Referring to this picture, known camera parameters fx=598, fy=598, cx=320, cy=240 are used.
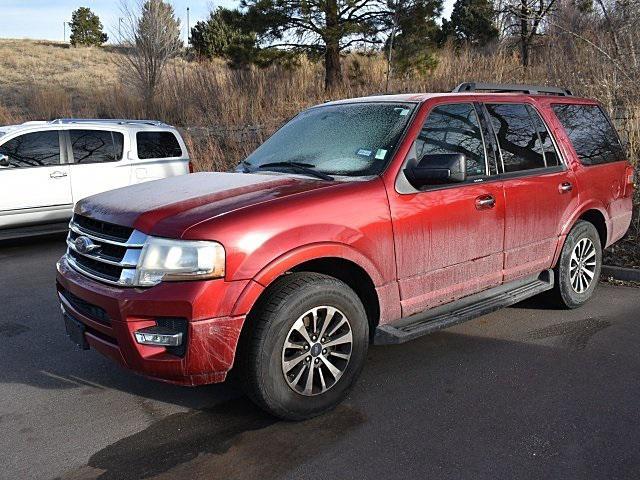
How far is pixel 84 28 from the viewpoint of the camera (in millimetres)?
50250

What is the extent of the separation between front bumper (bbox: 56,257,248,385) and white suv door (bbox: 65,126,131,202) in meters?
6.09

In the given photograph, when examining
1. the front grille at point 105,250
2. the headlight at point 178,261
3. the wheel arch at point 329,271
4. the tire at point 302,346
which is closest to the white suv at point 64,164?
the front grille at point 105,250

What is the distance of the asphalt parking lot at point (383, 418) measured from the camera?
2979 millimetres

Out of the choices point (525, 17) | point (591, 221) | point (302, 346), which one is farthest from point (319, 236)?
point (525, 17)

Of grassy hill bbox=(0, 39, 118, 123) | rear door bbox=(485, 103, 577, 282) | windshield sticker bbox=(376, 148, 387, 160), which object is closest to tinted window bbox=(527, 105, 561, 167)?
rear door bbox=(485, 103, 577, 282)

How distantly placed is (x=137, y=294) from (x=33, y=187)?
20.4 feet

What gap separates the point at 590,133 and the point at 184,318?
414cm

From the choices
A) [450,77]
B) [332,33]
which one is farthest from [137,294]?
[332,33]

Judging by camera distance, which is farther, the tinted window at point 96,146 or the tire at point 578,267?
the tinted window at point 96,146

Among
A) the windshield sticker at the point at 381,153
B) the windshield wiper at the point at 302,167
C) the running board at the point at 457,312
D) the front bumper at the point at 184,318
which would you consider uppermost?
the windshield sticker at the point at 381,153

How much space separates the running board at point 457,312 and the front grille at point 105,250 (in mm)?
1549

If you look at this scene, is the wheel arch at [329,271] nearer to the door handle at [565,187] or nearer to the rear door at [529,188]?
the rear door at [529,188]

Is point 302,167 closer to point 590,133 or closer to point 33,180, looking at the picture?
point 590,133

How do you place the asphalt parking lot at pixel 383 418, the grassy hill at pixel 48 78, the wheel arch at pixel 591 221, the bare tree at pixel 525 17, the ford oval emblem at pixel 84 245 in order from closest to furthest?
the asphalt parking lot at pixel 383 418 < the ford oval emblem at pixel 84 245 < the wheel arch at pixel 591 221 < the bare tree at pixel 525 17 < the grassy hill at pixel 48 78
